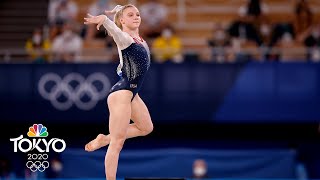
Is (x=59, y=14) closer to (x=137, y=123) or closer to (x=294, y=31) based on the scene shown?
(x=294, y=31)

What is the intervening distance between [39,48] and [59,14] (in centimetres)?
120

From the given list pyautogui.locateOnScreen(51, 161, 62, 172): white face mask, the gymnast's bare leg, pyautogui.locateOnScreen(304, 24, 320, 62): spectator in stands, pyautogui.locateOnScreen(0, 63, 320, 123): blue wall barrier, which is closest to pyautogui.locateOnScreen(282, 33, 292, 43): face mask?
pyautogui.locateOnScreen(304, 24, 320, 62): spectator in stands

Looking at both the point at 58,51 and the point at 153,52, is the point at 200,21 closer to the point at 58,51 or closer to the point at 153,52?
the point at 153,52

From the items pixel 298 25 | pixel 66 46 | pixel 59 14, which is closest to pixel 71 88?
pixel 66 46

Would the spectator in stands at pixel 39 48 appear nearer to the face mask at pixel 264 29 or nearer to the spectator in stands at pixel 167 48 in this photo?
the spectator in stands at pixel 167 48

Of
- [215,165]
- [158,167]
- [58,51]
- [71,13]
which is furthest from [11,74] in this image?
[215,165]

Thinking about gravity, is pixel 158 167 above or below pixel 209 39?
below

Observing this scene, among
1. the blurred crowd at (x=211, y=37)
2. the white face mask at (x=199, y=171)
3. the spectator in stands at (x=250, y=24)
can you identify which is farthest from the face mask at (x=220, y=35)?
the white face mask at (x=199, y=171)

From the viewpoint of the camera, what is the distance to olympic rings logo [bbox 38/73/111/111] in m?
17.9

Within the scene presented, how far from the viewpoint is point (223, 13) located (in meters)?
20.4

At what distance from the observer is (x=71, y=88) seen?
17969 millimetres

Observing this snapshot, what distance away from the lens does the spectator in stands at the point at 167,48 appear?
1783 centimetres

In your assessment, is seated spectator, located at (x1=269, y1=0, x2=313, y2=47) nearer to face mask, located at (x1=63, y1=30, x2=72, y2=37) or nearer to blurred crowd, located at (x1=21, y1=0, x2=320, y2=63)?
blurred crowd, located at (x1=21, y1=0, x2=320, y2=63)

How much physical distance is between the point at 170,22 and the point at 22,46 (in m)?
3.98
